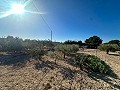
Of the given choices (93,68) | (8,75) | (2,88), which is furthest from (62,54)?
(2,88)

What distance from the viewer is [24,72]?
7.36 meters

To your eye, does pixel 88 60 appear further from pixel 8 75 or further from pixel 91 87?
pixel 8 75

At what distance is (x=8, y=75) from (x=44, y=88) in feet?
7.95

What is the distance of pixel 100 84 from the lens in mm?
6828

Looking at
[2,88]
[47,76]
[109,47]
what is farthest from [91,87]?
[109,47]

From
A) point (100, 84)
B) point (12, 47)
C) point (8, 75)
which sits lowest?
point (100, 84)

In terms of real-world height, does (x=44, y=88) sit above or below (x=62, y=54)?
below

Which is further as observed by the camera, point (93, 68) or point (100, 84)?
point (93, 68)

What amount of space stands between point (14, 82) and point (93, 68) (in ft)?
19.0

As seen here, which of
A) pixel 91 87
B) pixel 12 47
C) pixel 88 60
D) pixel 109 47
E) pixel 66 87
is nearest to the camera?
pixel 66 87

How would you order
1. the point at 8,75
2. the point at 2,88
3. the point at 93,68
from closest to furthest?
the point at 2,88 < the point at 8,75 < the point at 93,68

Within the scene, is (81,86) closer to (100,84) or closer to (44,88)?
(100,84)

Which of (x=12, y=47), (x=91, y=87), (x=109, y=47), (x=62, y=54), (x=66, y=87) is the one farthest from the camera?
(x=109, y=47)

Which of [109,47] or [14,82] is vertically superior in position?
[109,47]
